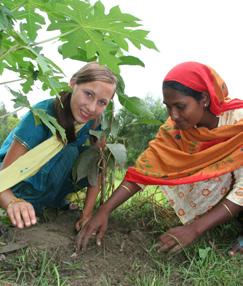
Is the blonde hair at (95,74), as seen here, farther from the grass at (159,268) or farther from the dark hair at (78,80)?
the grass at (159,268)

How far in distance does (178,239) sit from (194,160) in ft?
1.38

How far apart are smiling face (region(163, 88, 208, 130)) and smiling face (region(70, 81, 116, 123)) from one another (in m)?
0.26

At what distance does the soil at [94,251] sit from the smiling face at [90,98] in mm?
524

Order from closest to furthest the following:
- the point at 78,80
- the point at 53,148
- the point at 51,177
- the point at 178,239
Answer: the point at 178,239 → the point at 53,148 → the point at 78,80 → the point at 51,177

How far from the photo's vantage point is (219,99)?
1963mm

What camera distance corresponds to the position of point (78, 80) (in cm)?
199

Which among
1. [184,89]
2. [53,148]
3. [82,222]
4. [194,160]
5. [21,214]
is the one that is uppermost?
[184,89]

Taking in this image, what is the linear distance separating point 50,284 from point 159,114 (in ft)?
7.93

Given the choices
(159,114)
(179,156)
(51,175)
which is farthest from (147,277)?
(159,114)

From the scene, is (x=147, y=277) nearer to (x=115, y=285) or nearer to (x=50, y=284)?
(x=115, y=285)

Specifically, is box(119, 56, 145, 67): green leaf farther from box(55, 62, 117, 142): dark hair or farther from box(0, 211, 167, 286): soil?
box(0, 211, 167, 286): soil

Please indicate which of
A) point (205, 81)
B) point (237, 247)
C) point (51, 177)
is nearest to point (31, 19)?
point (205, 81)

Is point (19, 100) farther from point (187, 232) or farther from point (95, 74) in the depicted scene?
point (187, 232)

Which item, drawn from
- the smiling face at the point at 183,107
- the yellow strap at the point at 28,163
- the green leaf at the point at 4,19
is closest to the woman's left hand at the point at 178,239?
the smiling face at the point at 183,107
